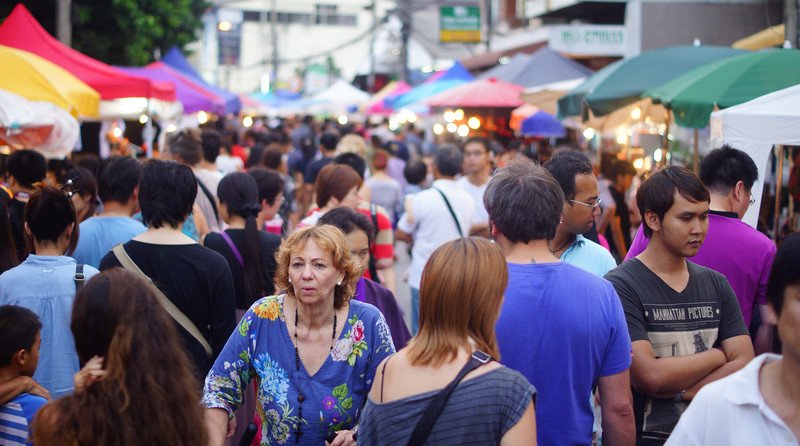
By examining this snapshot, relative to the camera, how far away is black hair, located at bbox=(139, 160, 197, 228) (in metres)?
5.16

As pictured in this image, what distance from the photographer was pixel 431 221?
29.6 ft

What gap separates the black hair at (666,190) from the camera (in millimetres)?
4352

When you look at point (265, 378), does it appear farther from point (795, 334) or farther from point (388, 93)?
point (388, 93)

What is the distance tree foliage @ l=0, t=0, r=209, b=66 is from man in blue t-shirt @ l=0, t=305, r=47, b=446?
41.6ft

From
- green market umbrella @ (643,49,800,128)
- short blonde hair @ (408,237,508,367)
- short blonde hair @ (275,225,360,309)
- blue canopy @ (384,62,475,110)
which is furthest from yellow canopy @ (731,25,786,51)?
short blonde hair @ (408,237,508,367)

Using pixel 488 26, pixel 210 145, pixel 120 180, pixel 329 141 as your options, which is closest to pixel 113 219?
pixel 120 180

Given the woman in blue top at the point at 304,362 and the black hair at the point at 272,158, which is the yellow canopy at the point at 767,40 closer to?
the black hair at the point at 272,158

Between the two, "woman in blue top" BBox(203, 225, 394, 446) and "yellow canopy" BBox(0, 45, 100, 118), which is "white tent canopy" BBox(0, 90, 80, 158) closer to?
"yellow canopy" BBox(0, 45, 100, 118)

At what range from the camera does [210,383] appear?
395 cm

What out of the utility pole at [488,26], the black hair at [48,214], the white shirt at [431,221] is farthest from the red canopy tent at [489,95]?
the utility pole at [488,26]

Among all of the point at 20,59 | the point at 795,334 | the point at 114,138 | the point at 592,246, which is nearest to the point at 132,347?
the point at 795,334

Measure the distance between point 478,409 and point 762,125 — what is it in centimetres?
404

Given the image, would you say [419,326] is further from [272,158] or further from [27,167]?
[272,158]

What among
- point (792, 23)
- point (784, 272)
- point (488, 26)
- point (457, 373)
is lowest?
point (457, 373)
